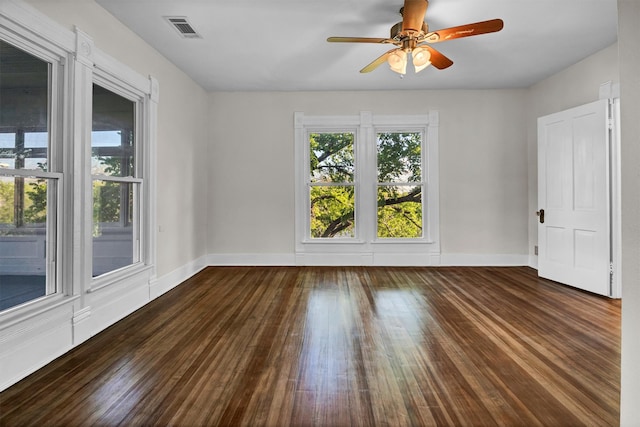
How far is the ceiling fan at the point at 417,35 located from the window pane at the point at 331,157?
7.75 ft

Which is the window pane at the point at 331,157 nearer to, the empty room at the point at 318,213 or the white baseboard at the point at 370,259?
the empty room at the point at 318,213

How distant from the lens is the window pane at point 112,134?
122 inches

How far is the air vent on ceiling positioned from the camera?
10.8 ft

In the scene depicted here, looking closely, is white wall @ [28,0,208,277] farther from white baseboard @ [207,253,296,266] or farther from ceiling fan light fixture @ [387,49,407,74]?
ceiling fan light fixture @ [387,49,407,74]

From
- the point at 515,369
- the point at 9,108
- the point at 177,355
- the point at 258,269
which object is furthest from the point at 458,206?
the point at 9,108

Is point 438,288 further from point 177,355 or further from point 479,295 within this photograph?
point 177,355

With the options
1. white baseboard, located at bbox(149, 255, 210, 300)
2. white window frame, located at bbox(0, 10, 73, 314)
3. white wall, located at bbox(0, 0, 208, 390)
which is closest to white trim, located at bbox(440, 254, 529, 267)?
white baseboard, located at bbox(149, 255, 210, 300)

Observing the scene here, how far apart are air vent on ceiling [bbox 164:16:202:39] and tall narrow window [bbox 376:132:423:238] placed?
312cm

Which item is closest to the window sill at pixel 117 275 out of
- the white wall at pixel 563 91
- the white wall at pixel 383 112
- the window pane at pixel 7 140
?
the window pane at pixel 7 140

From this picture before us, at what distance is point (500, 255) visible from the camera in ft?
18.4

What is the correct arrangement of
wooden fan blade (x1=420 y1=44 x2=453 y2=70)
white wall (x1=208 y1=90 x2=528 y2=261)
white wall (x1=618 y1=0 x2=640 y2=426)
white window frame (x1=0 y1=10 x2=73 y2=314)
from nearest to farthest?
white wall (x1=618 y1=0 x2=640 y2=426) < white window frame (x1=0 y1=10 x2=73 y2=314) < wooden fan blade (x1=420 y1=44 x2=453 y2=70) < white wall (x1=208 y1=90 x2=528 y2=261)

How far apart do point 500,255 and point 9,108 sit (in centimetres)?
602

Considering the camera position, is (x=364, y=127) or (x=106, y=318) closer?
(x=106, y=318)

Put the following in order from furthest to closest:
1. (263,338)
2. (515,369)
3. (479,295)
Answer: (479,295) < (263,338) < (515,369)
